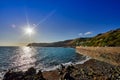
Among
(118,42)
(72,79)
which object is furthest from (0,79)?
(118,42)

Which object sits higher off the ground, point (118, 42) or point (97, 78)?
point (118, 42)

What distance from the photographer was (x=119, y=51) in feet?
109

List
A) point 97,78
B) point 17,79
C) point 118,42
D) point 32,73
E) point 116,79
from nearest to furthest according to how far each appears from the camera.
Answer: point 116,79, point 97,78, point 17,79, point 32,73, point 118,42

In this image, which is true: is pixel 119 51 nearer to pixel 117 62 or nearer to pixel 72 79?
pixel 117 62

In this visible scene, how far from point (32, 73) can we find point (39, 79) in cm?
435

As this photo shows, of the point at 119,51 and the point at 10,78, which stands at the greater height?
the point at 119,51

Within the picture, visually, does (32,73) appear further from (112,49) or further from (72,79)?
(112,49)

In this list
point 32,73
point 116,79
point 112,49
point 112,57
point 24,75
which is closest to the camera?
point 116,79

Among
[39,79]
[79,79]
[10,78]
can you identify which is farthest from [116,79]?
[10,78]

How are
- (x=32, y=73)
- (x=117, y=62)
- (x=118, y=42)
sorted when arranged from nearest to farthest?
1. (x=32, y=73)
2. (x=117, y=62)
3. (x=118, y=42)

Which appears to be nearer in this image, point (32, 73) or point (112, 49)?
point (32, 73)

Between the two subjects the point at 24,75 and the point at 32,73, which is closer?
the point at 24,75

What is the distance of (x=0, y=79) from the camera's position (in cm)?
2347

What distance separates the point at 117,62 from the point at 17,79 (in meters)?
20.1
